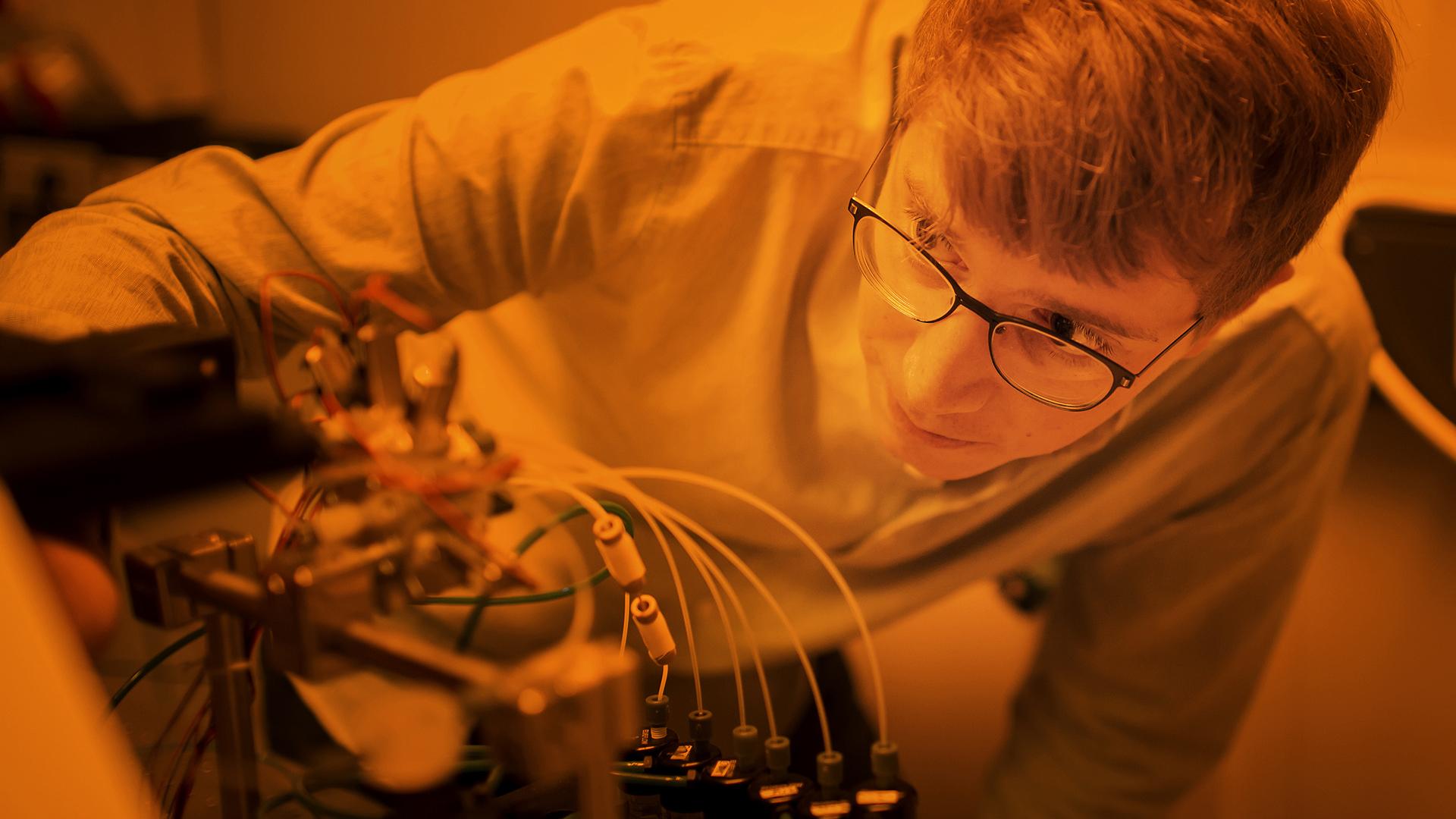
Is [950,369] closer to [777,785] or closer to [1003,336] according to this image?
[1003,336]

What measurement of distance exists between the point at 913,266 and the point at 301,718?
62 cm

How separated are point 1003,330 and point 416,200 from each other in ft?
1.61

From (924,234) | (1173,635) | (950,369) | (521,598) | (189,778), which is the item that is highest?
(924,234)

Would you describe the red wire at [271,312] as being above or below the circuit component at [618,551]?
above

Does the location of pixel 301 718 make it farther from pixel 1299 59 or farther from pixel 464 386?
pixel 1299 59

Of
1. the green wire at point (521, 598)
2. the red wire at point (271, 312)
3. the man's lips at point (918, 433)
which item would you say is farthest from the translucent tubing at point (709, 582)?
the red wire at point (271, 312)

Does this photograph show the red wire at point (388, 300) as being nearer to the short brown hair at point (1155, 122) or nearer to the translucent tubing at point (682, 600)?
the translucent tubing at point (682, 600)

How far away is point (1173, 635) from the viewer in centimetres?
123

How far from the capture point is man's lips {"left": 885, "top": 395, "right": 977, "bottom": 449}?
0.91 metres

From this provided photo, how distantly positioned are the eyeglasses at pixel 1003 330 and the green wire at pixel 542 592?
29 centimetres

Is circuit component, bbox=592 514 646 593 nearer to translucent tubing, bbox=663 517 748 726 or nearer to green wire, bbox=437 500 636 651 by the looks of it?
green wire, bbox=437 500 636 651

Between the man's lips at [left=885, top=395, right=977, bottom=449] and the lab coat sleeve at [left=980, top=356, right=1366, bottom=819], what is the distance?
43 cm

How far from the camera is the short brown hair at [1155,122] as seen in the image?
2.22 ft

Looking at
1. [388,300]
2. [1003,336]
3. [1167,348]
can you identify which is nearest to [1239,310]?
[1167,348]
